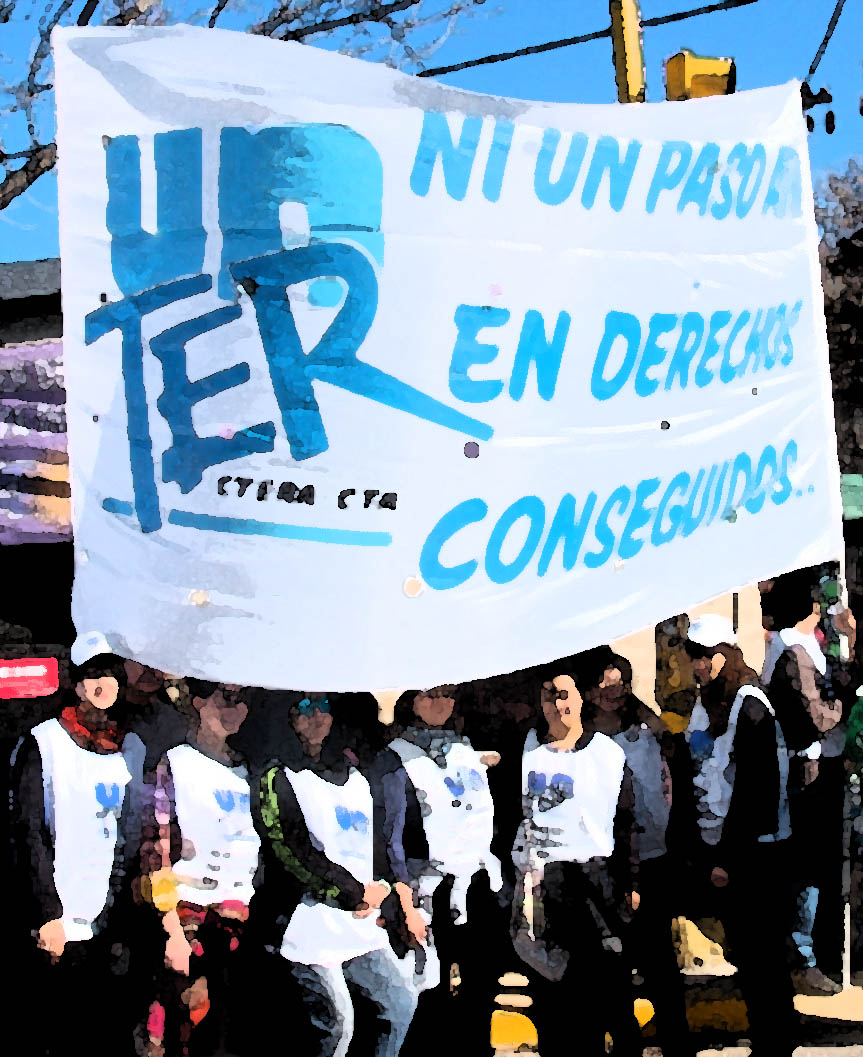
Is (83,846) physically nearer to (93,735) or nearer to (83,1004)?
(93,735)

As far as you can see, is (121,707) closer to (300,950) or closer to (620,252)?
(300,950)

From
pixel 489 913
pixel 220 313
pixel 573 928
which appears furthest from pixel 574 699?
pixel 220 313

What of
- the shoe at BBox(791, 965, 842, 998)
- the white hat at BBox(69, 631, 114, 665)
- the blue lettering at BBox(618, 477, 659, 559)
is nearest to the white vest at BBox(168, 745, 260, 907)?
the white hat at BBox(69, 631, 114, 665)

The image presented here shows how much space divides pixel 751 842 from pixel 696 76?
3.01 metres

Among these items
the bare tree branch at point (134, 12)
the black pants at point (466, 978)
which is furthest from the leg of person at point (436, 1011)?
the bare tree branch at point (134, 12)

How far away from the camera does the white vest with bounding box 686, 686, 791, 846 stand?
4.85 m

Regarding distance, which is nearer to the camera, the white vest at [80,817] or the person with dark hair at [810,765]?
the white vest at [80,817]

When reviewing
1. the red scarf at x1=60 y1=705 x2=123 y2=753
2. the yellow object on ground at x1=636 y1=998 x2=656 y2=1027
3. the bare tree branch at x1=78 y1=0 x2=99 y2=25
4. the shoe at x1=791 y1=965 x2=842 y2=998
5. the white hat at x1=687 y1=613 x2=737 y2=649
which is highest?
the bare tree branch at x1=78 y1=0 x2=99 y2=25

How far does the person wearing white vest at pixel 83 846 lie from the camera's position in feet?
13.8

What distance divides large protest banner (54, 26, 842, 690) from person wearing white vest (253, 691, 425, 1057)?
1.34 metres

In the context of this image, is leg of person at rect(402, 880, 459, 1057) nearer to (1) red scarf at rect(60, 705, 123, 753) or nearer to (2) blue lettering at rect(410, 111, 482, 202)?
(1) red scarf at rect(60, 705, 123, 753)

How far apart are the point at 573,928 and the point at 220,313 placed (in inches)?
106

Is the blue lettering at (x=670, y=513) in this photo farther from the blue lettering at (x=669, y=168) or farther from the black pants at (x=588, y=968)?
the black pants at (x=588, y=968)

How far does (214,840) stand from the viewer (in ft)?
13.8
